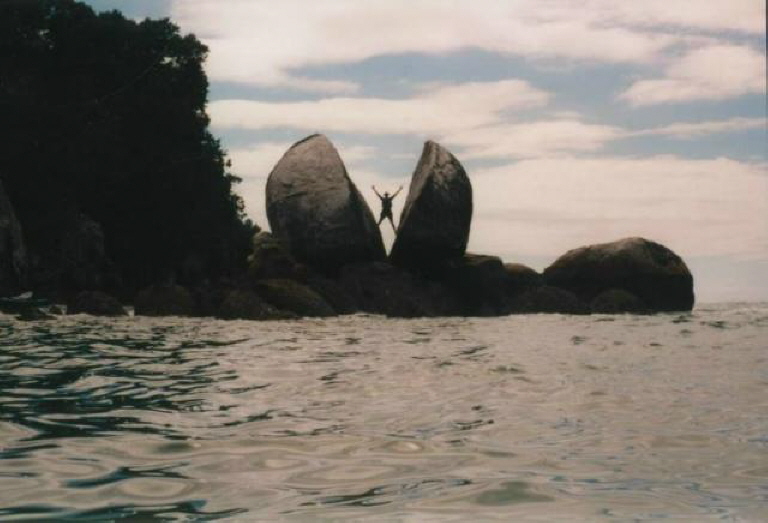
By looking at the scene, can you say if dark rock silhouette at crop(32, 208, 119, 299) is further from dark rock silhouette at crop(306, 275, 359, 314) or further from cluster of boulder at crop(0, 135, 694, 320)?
dark rock silhouette at crop(306, 275, 359, 314)

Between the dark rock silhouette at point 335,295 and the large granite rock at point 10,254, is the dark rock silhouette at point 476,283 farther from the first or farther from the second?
the large granite rock at point 10,254

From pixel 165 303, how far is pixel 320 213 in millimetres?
4652

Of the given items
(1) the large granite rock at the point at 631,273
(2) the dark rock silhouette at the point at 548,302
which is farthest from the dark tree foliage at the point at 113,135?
(1) the large granite rock at the point at 631,273

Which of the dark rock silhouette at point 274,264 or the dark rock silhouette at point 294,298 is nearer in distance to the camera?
the dark rock silhouette at point 294,298

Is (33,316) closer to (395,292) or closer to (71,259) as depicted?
(395,292)

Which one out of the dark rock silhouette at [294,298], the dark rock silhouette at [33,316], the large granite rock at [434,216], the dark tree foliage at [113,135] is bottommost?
the dark rock silhouette at [33,316]

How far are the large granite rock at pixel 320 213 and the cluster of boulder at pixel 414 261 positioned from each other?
0.08 feet

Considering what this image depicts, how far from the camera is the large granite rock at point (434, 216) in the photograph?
71.7ft

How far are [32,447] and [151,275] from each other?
→ 2755 cm

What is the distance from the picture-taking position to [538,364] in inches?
353

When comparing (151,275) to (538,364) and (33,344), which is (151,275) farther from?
(538,364)

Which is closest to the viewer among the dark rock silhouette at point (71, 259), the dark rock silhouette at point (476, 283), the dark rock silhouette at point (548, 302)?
the dark rock silhouette at point (548, 302)

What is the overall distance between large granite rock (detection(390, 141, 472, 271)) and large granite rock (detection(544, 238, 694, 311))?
11.5ft

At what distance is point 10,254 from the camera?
20.8 metres
